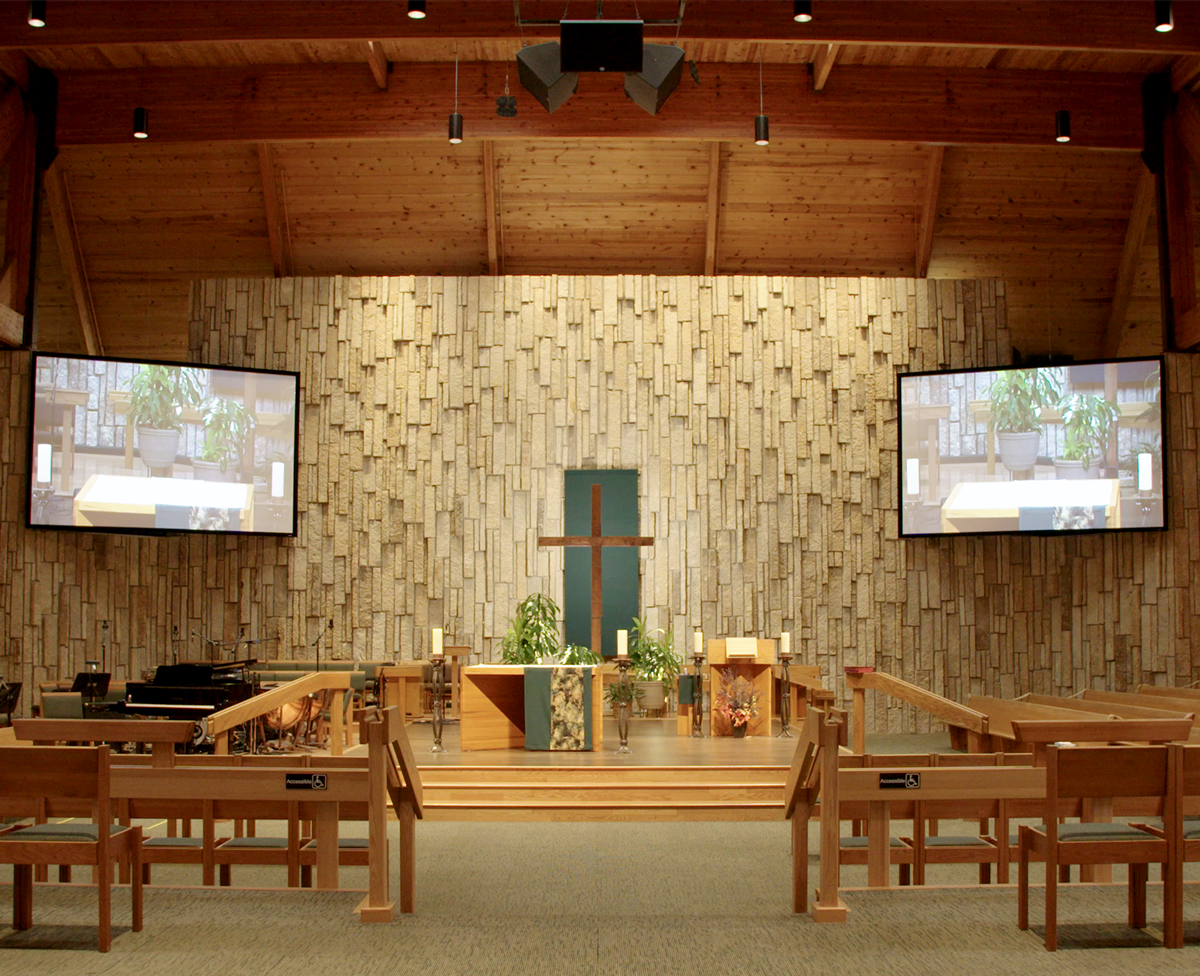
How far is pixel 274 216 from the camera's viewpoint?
1158 cm

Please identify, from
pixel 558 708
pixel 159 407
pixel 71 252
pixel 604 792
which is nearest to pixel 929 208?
pixel 558 708

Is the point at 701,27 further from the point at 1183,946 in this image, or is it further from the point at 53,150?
the point at 1183,946

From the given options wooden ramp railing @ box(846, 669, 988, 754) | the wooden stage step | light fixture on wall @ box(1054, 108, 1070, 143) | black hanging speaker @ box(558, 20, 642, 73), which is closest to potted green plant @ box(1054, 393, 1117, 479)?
light fixture on wall @ box(1054, 108, 1070, 143)

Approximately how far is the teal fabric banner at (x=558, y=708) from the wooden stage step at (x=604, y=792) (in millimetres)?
683

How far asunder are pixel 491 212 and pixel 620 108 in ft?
6.07

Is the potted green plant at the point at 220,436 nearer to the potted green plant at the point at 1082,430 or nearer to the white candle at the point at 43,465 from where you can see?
the white candle at the point at 43,465

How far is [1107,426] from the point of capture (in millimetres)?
10266

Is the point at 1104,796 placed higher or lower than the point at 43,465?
lower

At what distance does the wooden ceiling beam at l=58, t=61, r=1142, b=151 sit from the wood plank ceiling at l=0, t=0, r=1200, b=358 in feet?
0.07

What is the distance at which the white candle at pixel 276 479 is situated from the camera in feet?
36.5

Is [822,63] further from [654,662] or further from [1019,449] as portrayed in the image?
[654,662]

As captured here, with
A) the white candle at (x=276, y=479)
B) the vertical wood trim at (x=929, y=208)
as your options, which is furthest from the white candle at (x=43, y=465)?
the vertical wood trim at (x=929, y=208)

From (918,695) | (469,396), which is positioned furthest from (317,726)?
(918,695)

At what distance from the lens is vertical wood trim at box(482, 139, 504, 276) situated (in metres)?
11.1
